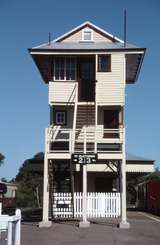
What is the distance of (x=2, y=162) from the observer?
139m

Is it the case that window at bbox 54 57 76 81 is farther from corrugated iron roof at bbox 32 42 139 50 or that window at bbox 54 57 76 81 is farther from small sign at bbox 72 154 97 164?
small sign at bbox 72 154 97 164

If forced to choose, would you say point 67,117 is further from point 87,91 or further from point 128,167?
point 128,167

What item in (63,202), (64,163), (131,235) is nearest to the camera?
(131,235)

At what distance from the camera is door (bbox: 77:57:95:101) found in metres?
27.4

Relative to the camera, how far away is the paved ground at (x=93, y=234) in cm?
1788

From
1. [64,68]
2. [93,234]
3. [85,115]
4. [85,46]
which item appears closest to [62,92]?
[64,68]

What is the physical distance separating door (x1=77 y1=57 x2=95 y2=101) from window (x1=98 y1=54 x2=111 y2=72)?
69cm

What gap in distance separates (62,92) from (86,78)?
1604 mm

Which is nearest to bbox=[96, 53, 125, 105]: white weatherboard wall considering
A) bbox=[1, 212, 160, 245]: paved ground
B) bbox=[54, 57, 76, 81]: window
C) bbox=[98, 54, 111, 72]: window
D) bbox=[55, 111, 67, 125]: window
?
bbox=[98, 54, 111, 72]: window

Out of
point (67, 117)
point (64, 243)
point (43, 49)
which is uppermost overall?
point (43, 49)

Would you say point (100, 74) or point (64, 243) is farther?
point (100, 74)

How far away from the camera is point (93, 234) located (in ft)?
65.8

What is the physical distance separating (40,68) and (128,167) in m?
9.12

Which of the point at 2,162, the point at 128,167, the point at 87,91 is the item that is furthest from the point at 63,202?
the point at 2,162
